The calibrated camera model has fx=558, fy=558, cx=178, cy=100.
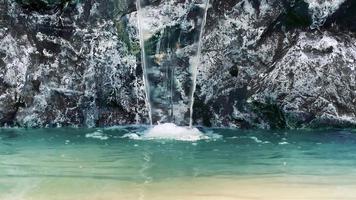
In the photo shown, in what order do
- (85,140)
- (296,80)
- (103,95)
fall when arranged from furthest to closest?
(103,95) < (296,80) < (85,140)

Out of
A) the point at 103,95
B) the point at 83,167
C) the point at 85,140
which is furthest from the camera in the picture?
the point at 103,95

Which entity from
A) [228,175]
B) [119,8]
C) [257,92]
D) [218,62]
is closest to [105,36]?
[119,8]

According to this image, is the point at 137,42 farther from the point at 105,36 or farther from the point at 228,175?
the point at 228,175

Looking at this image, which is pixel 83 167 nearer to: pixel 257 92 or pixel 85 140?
pixel 85 140

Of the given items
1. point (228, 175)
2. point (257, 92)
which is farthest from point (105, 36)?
point (228, 175)

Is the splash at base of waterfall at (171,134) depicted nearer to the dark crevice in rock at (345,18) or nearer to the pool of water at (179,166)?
the pool of water at (179,166)

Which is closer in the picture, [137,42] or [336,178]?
[336,178]

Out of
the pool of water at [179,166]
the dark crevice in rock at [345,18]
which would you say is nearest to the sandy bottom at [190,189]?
→ the pool of water at [179,166]

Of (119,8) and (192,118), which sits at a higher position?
(119,8)

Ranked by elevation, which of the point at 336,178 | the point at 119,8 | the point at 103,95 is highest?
the point at 119,8
